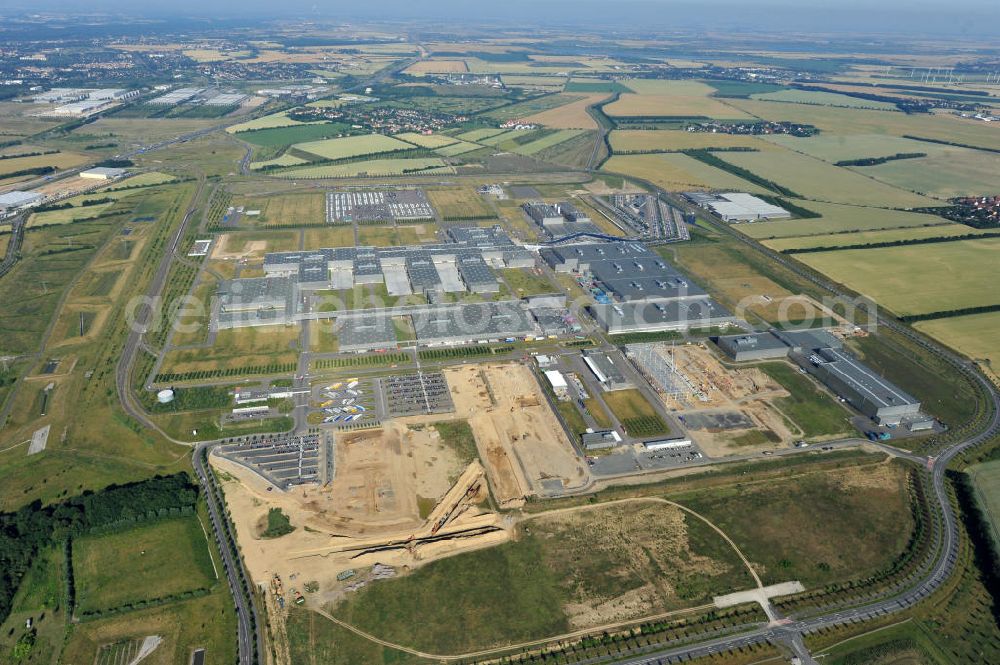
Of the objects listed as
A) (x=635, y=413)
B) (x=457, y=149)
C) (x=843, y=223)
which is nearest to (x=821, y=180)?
(x=843, y=223)

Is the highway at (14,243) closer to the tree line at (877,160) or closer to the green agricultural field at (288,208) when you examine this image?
the green agricultural field at (288,208)

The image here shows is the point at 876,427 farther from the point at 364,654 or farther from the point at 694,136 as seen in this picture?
the point at 694,136

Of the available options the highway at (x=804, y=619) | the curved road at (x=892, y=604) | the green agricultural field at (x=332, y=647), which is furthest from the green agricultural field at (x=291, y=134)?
→ the curved road at (x=892, y=604)

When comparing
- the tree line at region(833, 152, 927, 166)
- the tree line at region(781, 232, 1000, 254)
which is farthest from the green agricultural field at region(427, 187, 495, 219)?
the tree line at region(833, 152, 927, 166)

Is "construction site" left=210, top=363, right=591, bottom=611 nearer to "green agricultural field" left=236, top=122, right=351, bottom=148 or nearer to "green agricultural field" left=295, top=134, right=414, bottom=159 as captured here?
"green agricultural field" left=295, top=134, right=414, bottom=159

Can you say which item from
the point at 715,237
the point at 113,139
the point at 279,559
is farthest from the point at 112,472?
the point at 113,139

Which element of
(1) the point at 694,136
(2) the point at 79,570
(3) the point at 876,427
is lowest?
(2) the point at 79,570
